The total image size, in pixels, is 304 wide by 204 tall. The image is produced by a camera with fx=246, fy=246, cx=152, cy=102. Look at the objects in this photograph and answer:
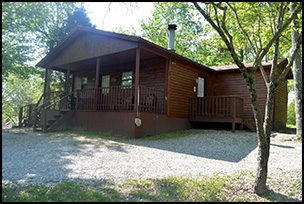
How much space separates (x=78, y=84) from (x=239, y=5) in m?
13.0

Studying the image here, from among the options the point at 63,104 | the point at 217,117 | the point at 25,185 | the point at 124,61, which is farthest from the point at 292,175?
the point at 63,104

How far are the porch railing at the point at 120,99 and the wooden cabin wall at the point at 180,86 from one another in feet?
1.60

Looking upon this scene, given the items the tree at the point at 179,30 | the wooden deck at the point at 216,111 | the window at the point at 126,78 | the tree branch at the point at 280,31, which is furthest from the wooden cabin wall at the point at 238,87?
the tree at the point at 179,30

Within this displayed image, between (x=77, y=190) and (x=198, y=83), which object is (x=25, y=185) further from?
(x=198, y=83)

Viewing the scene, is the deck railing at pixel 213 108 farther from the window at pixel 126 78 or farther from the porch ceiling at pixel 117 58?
the window at pixel 126 78

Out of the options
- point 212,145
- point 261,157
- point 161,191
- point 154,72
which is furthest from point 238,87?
point 161,191

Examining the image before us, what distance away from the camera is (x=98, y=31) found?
10820 mm

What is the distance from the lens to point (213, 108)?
11.6 meters

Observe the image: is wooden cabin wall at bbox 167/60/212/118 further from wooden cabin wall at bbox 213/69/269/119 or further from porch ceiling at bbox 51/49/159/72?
wooden cabin wall at bbox 213/69/269/119

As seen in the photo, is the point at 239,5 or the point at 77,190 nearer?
the point at 77,190

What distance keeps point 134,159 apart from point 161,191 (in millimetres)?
2225

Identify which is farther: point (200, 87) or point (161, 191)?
point (200, 87)

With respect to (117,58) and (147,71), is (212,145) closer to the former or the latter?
(147,71)

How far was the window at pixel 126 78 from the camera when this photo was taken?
1300cm
